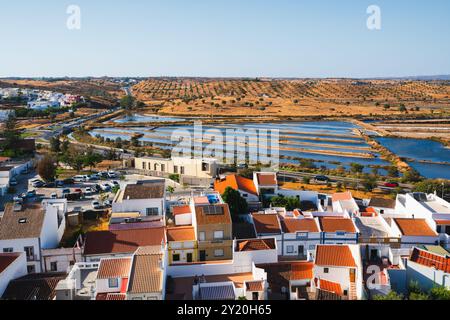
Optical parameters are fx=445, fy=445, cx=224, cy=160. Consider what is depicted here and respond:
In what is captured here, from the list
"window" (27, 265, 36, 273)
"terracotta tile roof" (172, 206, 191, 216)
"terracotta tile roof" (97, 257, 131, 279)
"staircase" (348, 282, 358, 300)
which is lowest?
"window" (27, 265, 36, 273)

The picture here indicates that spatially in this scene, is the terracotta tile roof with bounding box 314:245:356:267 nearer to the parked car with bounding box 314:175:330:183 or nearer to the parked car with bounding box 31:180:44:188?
the parked car with bounding box 314:175:330:183

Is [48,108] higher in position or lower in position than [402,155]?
higher

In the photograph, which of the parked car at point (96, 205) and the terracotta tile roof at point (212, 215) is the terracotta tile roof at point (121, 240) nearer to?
the terracotta tile roof at point (212, 215)

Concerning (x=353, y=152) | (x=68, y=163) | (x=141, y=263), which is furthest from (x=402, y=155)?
(x=141, y=263)

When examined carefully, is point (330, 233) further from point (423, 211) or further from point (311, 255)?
point (423, 211)

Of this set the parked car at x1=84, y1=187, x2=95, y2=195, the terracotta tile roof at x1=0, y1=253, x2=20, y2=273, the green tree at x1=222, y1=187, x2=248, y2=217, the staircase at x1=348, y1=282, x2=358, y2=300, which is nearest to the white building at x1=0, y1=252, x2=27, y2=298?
the terracotta tile roof at x1=0, y1=253, x2=20, y2=273

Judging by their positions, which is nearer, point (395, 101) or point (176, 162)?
point (176, 162)

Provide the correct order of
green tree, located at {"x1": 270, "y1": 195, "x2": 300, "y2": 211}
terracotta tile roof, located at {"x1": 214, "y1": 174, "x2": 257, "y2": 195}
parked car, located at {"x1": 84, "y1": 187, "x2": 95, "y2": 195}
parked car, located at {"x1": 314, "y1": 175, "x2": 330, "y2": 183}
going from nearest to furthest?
green tree, located at {"x1": 270, "y1": 195, "x2": 300, "y2": 211}, terracotta tile roof, located at {"x1": 214, "y1": 174, "x2": 257, "y2": 195}, parked car, located at {"x1": 84, "y1": 187, "x2": 95, "y2": 195}, parked car, located at {"x1": 314, "y1": 175, "x2": 330, "y2": 183}

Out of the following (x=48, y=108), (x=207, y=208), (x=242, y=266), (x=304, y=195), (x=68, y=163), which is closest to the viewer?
(x=242, y=266)
